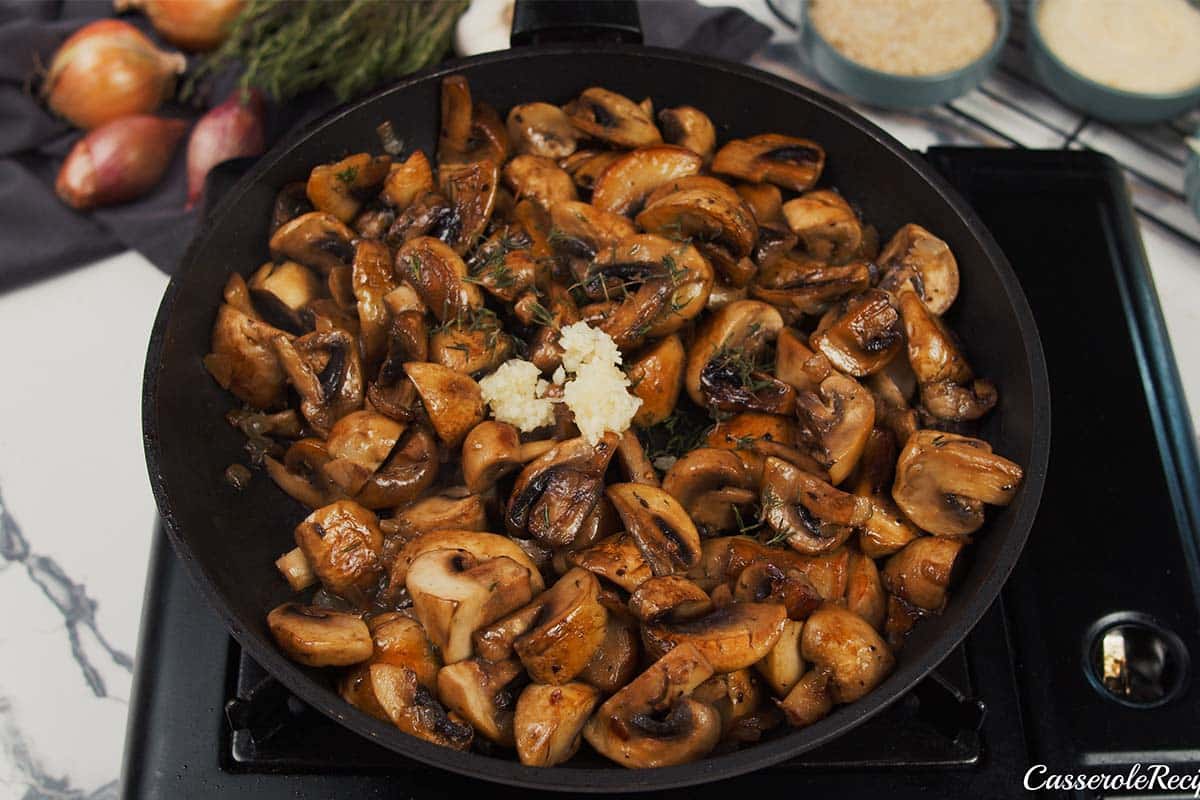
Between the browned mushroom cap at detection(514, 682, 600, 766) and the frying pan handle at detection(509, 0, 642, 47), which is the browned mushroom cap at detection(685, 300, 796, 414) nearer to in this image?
the browned mushroom cap at detection(514, 682, 600, 766)

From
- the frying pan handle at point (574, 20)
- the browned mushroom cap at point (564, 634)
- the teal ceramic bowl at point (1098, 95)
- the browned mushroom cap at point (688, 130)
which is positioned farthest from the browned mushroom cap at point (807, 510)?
the teal ceramic bowl at point (1098, 95)

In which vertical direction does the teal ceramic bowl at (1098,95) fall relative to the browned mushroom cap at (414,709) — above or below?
above

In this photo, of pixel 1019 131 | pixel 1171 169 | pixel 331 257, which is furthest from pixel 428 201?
pixel 1171 169

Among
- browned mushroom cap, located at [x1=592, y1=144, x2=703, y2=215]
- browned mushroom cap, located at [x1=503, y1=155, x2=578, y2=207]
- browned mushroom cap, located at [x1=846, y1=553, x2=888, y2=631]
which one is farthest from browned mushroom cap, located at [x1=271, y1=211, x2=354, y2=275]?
browned mushroom cap, located at [x1=846, y1=553, x2=888, y2=631]

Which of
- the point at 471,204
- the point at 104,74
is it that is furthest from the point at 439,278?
the point at 104,74

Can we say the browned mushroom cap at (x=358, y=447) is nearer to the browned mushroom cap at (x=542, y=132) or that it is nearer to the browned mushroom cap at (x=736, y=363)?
the browned mushroom cap at (x=736, y=363)

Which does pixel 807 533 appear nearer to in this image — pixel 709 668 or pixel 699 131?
pixel 709 668

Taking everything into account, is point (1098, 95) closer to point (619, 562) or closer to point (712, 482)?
point (712, 482)
